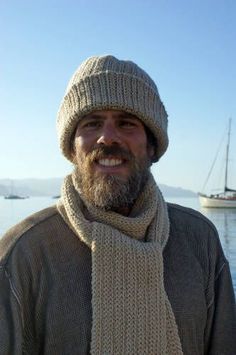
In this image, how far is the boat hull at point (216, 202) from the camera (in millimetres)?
57569

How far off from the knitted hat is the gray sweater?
48 centimetres

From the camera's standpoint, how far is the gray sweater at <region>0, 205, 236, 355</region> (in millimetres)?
2189

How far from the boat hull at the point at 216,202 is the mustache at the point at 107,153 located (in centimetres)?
5635

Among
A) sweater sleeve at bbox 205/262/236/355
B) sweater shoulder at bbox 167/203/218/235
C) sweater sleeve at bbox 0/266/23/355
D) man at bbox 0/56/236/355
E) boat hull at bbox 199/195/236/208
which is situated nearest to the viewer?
sweater sleeve at bbox 0/266/23/355

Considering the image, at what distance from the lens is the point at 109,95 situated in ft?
7.88

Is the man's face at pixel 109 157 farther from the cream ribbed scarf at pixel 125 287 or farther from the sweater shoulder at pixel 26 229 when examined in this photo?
the sweater shoulder at pixel 26 229

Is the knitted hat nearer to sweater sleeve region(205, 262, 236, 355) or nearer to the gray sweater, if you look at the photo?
the gray sweater

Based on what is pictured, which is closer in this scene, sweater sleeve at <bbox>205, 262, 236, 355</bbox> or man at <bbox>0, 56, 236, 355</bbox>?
man at <bbox>0, 56, 236, 355</bbox>

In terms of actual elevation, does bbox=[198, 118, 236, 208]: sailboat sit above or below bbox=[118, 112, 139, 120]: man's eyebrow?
below

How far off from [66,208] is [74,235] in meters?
0.13

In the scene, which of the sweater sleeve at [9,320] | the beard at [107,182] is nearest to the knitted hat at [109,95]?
the beard at [107,182]

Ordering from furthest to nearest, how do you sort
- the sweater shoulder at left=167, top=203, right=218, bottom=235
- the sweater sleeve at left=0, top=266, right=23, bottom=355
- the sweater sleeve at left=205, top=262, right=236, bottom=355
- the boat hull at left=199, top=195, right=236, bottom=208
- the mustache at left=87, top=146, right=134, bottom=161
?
the boat hull at left=199, top=195, right=236, bottom=208 < the sweater shoulder at left=167, top=203, right=218, bottom=235 < the sweater sleeve at left=205, top=262, right=236, bottom=355 < the mustache at left=87, top=146, right=134, bottom=161 < the sweater sleeve at left=0, top=266, right=23, bottom=355

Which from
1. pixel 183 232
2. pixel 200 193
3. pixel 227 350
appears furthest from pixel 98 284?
pixel 200 193

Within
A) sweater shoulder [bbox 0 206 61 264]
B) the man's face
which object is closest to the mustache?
the man's face
